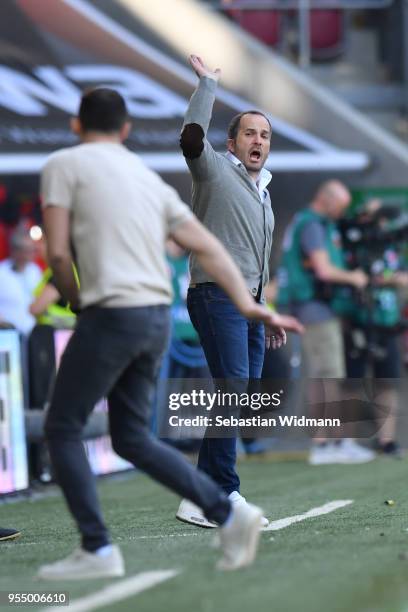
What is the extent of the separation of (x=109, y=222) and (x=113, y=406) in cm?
67

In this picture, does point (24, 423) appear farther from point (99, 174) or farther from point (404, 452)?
point (99, 174)

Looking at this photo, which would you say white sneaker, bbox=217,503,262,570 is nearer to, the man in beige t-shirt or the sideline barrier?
the man in beige t-shirt

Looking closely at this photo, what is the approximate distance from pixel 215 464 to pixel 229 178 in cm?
127

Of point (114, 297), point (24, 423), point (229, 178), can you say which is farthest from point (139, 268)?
point (24, 423)

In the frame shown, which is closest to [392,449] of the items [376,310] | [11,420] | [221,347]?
[376,310]

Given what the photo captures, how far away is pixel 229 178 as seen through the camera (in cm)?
676

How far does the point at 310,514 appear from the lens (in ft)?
25.1

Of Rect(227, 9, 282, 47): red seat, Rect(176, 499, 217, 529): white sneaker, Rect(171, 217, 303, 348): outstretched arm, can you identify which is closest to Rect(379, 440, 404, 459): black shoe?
Rect(176, 499, 217, 529): white sneaker

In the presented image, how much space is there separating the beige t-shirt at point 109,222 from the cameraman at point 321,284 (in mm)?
7503

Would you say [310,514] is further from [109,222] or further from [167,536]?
[109,222]

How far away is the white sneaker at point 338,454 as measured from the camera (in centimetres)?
1273

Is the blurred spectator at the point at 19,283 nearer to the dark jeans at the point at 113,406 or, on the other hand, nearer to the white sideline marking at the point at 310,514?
the white sideline marking at the point at 310,514

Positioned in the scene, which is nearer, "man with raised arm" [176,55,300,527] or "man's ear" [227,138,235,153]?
"man with raised arm" [176,55,300,527]

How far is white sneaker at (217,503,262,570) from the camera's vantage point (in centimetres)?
531
